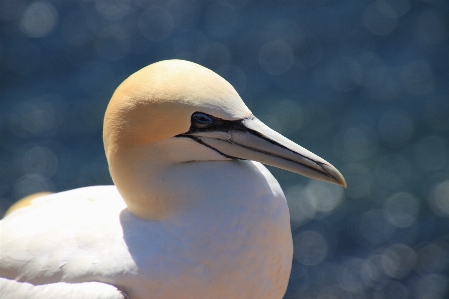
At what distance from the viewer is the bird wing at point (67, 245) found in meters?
3.41

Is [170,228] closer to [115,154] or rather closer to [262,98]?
[115,154]

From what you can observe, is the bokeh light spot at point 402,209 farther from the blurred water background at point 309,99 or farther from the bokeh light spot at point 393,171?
the bokeh light spot at point 393,171

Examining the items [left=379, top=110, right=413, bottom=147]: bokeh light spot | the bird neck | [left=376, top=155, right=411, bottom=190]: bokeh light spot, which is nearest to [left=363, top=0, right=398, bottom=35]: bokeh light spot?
[left=379, top=110, right=413, bottom=147]: bokeh light spot

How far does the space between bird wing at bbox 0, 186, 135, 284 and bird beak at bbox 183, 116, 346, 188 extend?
28.0 inches

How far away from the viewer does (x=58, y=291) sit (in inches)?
134

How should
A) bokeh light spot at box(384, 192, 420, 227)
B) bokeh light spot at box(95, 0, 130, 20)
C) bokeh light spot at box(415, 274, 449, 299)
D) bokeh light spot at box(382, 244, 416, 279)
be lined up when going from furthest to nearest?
bokeh light spot at box(95, 0, 130, 20), bokeh light spot at box(384, 192, 420, 227), bokeh light spot at box(382, 244, 416, 279), bokeh light spot at box(415, 274, 449, 299)

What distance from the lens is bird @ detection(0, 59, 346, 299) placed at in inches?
129

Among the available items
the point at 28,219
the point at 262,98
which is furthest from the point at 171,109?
the point at 262,98

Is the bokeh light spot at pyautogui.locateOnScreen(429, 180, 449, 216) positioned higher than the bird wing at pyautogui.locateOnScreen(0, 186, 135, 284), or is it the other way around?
the bird wing at pyautogui.locateOnScreen(0, 186, 135, 284)

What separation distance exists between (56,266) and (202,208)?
81 centimetres

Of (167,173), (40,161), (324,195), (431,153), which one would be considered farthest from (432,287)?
(40,161)

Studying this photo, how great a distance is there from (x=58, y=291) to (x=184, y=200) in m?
0.77

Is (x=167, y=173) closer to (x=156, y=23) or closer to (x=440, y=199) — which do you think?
(x=440, y=199)

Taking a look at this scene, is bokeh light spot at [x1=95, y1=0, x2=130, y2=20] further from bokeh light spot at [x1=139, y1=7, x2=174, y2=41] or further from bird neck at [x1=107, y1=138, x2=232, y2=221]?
bird neck at [x1=107, y1=138, x2=232, y2=221]
